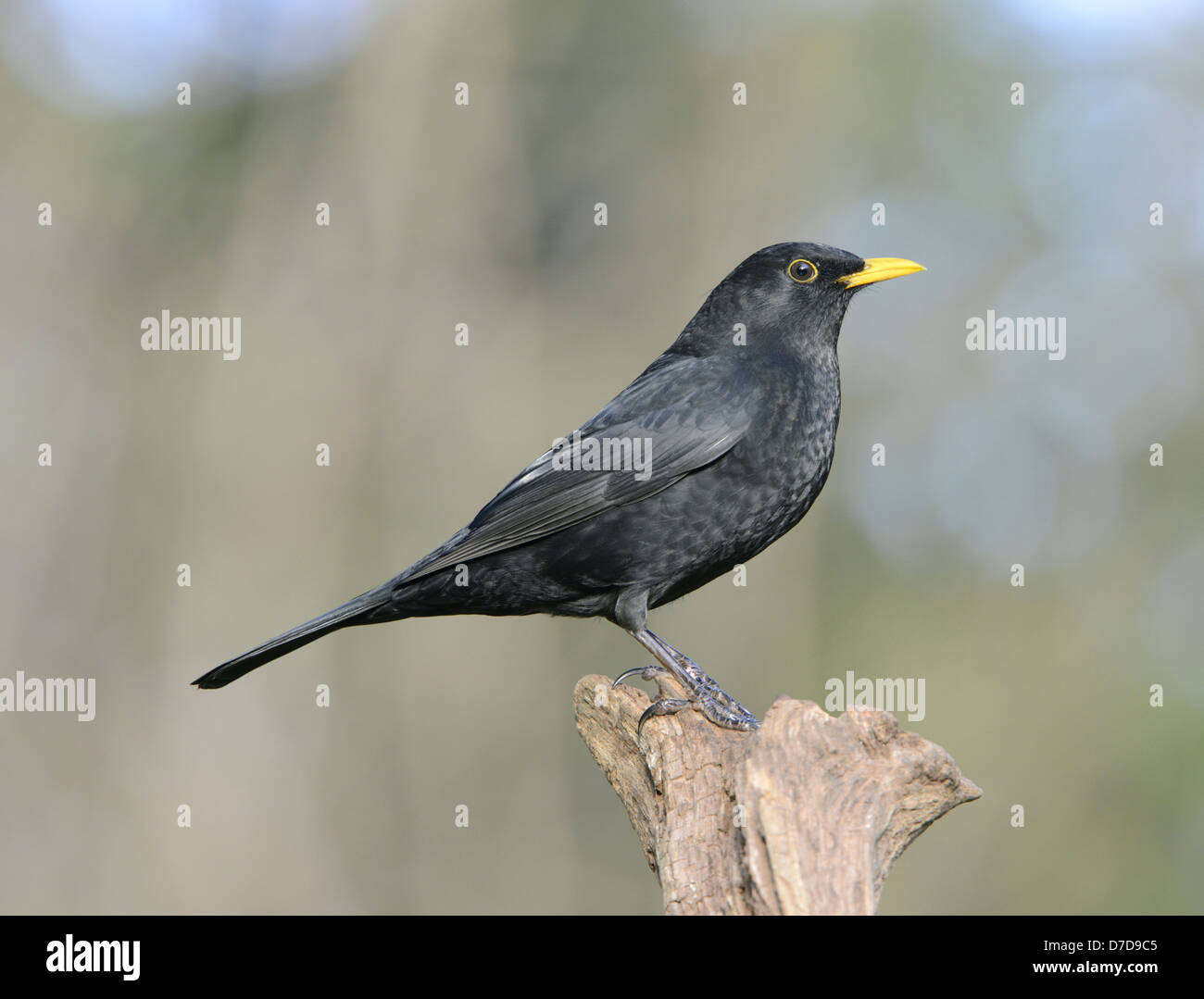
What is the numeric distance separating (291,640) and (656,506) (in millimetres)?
1684

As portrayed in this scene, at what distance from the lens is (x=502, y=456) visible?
921 centimetres

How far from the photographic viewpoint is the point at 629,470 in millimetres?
4723

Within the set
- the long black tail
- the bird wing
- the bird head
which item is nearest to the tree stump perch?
the bird wing

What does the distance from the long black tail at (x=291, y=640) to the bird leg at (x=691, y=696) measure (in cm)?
120

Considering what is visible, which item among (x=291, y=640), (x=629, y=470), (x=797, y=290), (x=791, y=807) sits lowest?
(x=791, y=807)

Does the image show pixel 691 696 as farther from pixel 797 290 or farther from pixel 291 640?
pixel 797 290

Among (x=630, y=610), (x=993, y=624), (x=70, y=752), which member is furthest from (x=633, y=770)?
(x=993, y=624)

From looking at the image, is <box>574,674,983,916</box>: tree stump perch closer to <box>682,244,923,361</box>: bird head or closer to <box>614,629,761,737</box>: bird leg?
<box>614,629,761,737</box>: bird leg

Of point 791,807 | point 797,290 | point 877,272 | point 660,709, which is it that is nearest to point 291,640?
point 660,709

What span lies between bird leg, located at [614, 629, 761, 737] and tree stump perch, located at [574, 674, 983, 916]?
0.18 m

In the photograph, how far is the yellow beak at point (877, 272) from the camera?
517 cm

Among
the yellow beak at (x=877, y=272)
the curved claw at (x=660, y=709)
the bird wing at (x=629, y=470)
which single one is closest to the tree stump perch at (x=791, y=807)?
the curved claw at (x=660, y=709)

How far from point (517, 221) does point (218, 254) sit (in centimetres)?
268

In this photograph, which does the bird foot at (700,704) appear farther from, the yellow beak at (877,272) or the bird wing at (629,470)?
the yellow beak at (877,272)
